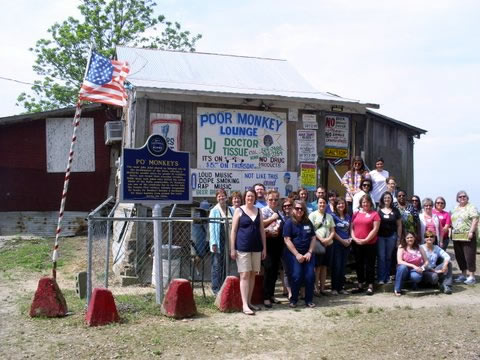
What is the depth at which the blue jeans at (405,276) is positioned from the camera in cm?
841

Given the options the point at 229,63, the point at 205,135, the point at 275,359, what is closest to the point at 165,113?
the point at 205,135

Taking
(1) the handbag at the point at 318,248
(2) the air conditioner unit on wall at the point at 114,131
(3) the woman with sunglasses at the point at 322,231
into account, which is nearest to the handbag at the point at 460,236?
(3) the woman with sunglasses at the point at 322,231

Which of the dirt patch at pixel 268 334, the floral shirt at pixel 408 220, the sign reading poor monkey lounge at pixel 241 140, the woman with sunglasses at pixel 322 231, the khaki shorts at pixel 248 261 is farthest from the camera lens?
the sign reading poor monkey lounge at pixel 241 140

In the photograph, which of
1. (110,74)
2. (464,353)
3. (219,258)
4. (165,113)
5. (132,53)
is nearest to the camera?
(464,353)

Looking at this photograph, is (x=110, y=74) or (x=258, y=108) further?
(x=258, y=108)

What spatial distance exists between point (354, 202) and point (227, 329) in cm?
394

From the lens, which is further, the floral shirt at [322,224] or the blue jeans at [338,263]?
the blue jeans at [338,263]

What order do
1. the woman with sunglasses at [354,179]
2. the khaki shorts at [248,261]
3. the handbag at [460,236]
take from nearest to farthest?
the khaki shorts at [248,261] < the handbag at [460,236] < the woman with sunglasses at [354,179]

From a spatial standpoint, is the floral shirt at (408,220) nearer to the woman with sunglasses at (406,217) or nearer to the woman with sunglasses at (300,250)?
the woman with sunglasses at (406,217)

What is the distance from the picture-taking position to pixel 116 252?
10578 mm

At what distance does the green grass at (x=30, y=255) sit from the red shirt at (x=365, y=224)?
646cm

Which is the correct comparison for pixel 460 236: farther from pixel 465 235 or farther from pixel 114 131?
pixel 114 131

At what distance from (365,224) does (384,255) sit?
0.70 metres

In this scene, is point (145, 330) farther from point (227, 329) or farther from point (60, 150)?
point (60, 150)
